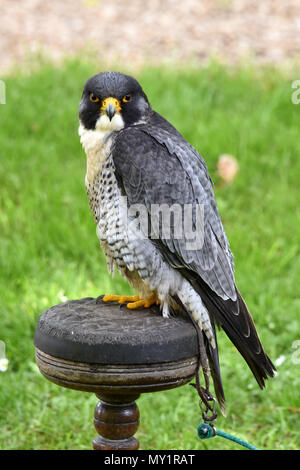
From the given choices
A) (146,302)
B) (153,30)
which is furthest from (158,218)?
(153,30)

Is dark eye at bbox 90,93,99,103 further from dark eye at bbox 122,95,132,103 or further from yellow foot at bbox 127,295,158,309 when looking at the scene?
yellow foot at bbox 127,295,158,309

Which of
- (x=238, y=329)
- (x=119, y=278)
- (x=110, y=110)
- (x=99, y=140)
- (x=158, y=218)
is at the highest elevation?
(x=110, y=110)

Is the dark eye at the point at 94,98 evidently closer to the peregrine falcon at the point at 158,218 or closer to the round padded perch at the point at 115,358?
the peregrine falcon at the point at 158,218

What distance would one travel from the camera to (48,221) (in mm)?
4641

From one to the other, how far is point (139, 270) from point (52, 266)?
1.92m

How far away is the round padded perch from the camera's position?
2.21 m

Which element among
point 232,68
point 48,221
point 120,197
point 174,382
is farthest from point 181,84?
point 174,382

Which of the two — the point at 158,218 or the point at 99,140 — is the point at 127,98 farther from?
the point at 158,218

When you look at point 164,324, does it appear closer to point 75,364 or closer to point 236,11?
point 75,364

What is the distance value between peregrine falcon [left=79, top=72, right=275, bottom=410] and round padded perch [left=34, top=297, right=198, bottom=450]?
0.48ft

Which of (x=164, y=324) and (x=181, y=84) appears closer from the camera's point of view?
(x=164, y=324)

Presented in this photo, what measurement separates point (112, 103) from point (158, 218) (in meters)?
0.45

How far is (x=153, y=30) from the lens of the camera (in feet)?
24.6

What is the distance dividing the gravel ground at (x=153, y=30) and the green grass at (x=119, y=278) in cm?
80
